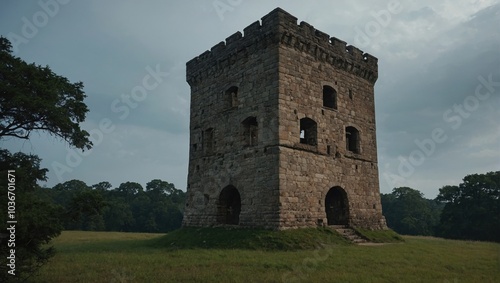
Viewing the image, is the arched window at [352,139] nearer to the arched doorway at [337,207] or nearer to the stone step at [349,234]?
the arched doorway at [337,207]

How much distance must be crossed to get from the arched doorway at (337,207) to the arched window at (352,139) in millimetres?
2436

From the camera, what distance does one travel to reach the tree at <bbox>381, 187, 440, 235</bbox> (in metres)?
50.6

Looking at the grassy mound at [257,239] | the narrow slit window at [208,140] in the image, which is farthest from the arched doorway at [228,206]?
the narrow slit window at [208,140]

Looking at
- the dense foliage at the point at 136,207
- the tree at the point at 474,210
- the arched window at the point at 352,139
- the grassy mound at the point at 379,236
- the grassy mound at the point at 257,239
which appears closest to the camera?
the grassy mound at the point at 257,239

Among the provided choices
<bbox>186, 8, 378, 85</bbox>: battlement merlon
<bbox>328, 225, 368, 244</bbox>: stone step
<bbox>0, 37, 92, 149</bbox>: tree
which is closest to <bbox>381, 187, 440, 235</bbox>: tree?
<bbox>186, 8, 378, 85</bbox>: battlement merlon

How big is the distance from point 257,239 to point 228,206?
519 cm

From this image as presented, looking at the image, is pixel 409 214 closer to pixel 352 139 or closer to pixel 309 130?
pixel 352 139

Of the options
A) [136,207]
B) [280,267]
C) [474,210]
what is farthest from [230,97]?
[136,207]

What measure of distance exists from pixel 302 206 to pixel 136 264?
285 inches

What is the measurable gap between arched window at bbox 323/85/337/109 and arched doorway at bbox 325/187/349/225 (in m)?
4.15

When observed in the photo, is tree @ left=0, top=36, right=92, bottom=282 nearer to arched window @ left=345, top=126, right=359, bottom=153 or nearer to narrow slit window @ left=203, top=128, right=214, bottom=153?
narrow slit window @ left=203, top=128, right=214, bottom=153

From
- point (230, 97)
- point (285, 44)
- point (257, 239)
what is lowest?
point (257, 239)

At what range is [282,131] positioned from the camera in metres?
15.1

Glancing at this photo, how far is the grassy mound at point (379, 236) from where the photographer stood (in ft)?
53.2
